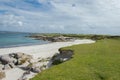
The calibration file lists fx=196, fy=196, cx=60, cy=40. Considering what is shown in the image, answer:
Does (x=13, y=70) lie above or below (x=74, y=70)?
below

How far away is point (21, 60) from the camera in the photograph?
33531 millimetres

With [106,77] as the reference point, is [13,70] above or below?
below

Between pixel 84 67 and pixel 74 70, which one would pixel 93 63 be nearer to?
pixel 84 67

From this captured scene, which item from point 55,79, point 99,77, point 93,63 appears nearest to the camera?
point 55,79

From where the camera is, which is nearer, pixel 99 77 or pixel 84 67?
pixel 99 77

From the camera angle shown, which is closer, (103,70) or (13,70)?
(103,70)

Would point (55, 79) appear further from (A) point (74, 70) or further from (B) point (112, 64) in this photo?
(B) point (112, 64)

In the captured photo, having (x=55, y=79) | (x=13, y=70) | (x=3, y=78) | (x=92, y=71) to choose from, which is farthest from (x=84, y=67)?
(x=13, y=70)

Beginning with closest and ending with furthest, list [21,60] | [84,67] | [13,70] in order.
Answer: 1. [84,67]
2. [13,70]
3. [21,60]

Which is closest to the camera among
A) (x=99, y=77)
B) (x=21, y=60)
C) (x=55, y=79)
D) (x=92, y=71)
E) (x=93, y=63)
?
(x=55, y=79)

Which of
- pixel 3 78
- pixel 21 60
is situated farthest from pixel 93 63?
pixel 21 60

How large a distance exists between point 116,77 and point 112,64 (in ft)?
14.4

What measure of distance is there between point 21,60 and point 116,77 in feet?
67.6

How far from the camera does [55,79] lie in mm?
15547
